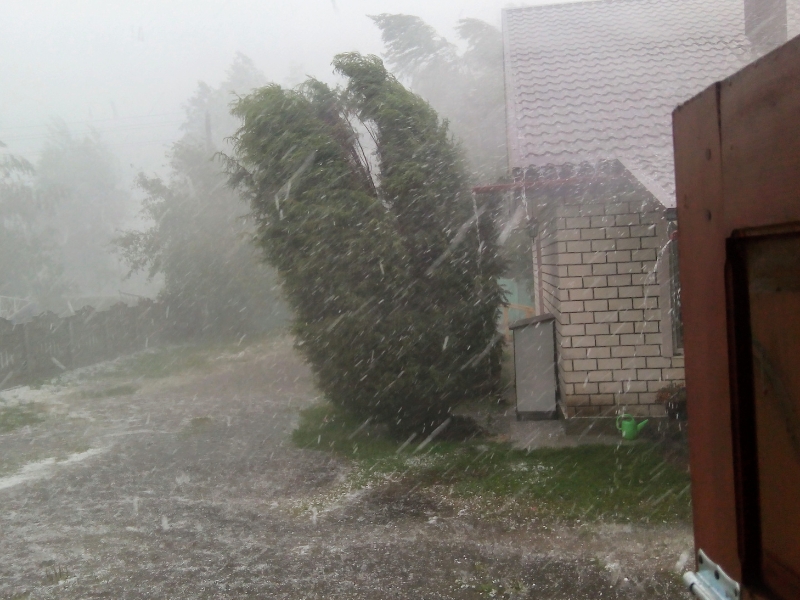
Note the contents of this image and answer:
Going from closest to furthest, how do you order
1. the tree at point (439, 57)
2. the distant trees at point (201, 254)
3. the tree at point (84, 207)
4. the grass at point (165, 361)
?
the grass at point (165, 361) < the distant trees at point (201, 254) < the tree at point (439, 57) < the tree at point (84, 207)

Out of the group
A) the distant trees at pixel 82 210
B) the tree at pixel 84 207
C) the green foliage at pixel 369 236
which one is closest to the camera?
the green foliage at pixel 369 236

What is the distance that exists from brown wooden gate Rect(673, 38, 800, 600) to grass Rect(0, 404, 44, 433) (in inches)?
410

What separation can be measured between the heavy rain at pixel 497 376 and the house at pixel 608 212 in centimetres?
3

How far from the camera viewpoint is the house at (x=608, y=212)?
6.50 metres

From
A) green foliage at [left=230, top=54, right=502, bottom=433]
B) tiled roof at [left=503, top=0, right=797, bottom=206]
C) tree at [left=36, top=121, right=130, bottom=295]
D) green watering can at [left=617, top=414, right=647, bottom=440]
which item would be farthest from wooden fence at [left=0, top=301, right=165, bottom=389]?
tree at [left=36, top=121, right=130, bottom=295]

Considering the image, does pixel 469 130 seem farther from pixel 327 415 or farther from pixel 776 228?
pixel 776 228

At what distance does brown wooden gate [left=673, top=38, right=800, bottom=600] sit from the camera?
1.09m

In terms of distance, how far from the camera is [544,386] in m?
7.70

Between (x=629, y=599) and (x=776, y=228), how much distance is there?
130 inches

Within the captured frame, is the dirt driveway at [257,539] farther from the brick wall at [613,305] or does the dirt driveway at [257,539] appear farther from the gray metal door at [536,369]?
the brick wall at [613,305]

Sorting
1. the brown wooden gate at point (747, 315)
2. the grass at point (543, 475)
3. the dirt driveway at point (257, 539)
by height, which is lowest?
the dirt driveway at point (257, 539)

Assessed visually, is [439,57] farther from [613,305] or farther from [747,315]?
[747,315]

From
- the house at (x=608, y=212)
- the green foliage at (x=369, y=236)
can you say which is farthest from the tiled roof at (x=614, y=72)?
the green foliage at (x=369, y=236)

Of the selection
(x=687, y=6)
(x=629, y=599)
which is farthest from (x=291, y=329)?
(x=687, y=6)
